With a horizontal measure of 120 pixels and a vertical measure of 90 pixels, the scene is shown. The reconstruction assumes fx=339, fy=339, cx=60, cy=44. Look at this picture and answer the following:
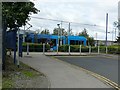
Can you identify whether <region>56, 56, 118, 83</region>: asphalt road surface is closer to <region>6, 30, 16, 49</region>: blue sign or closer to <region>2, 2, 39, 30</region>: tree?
<region>6, 30, 16, 49</region>: blue sign

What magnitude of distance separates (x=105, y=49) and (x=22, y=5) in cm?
2530

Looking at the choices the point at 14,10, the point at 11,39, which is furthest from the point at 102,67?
the point at 14,10

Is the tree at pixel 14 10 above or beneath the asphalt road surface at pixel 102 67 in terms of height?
above

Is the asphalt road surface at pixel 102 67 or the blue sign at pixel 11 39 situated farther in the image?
the blue sign at pixel 11 39

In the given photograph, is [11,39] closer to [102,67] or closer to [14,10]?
[14,10]

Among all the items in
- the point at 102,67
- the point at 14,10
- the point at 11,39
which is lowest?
the point at 102,67

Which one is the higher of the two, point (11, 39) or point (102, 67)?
point (11, 39)

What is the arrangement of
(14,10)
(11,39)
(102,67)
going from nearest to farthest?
(14,10), (11,39), (102,67)

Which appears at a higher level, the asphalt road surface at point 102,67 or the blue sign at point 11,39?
the blue sign at point 11,39

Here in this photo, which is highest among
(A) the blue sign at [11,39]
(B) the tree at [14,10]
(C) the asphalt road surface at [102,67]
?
(B) the tree at [14,10]

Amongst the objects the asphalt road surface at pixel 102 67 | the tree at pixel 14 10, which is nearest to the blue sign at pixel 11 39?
the tree at pixel 14 10

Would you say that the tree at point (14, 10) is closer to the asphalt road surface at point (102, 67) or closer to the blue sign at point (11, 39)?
the blue sign at point (11, 39)

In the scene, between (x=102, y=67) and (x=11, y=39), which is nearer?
(x=11, y=39)

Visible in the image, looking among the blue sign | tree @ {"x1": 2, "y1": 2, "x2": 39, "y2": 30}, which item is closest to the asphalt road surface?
the blue sign
